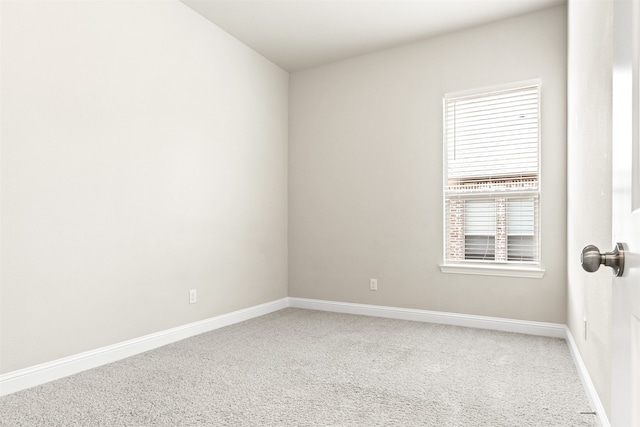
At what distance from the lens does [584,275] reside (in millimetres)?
2326

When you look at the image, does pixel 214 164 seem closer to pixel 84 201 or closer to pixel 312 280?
pixel 84 201

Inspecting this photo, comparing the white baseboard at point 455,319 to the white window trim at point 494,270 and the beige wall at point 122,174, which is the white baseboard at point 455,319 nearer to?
the white window trim at point 494,270

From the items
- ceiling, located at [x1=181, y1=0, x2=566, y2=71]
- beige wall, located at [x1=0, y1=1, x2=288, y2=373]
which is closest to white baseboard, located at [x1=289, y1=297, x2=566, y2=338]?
beige wall, located at [x1=0, y1=1, x2=288, y2=373]

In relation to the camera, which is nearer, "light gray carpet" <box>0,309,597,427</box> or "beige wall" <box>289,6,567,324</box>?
"light gray carpet" <box>0,309,597,427</box>

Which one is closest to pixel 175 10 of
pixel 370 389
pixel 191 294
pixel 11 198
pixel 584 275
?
pixel 11 198

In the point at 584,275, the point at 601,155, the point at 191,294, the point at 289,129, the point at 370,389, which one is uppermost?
the point at 289,129

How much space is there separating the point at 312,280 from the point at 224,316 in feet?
3.83

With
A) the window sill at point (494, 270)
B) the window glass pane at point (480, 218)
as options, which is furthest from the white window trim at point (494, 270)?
the window glass pane at point (480, 218)

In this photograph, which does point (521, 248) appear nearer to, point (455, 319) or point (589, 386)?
point (455, 319)

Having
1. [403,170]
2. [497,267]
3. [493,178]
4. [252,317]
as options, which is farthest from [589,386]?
[252,317]

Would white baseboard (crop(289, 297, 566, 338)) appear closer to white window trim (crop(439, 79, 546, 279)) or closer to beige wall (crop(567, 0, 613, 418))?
white window trim (crop(439, 79, 546, 279))

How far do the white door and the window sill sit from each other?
3.05 meters

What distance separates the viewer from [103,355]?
109 inches

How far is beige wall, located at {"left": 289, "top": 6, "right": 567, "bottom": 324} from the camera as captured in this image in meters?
3.52
